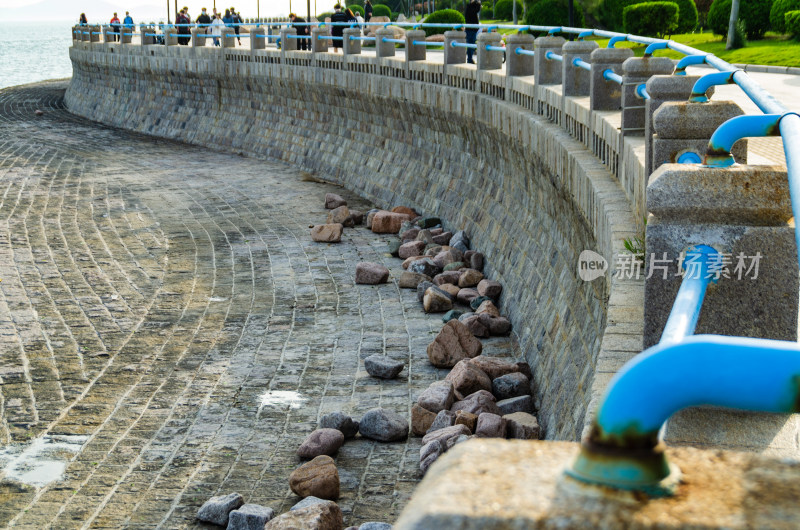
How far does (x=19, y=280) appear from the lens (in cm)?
1371

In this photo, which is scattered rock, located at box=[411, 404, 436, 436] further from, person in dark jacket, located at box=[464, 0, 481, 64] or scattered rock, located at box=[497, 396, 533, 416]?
person in dark jacket, located at box=[464, 0, 481, 64]

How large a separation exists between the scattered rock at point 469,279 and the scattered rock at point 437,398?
159 inches

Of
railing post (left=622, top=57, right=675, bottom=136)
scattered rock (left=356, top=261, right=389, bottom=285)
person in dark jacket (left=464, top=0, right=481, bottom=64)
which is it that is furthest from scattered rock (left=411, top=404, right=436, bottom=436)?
person in dark jacket (left=464, top=0, right=481, bottom=64)

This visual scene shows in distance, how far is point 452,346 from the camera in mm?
10641

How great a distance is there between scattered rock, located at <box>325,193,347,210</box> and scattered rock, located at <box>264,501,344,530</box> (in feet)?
40.9

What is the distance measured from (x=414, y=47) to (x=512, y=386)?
10427 mm

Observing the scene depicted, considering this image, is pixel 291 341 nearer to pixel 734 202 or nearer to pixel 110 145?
pixel 734 202

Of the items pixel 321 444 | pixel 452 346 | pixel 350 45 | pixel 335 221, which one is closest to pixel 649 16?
pixel 350 45

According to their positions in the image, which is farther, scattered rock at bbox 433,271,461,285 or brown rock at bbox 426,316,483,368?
scattered rock at bbox 433,271,461,285

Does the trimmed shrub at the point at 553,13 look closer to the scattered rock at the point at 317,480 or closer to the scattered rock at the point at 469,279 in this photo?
the scattered rock at the point at 469,279

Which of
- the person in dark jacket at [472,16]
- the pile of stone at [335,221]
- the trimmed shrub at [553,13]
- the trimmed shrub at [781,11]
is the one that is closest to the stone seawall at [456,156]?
the pile of stone at [335,221]

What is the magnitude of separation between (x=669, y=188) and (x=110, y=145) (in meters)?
27.3

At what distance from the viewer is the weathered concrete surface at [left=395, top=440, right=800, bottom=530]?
116 centimetres

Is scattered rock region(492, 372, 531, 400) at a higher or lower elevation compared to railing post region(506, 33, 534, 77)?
lower
